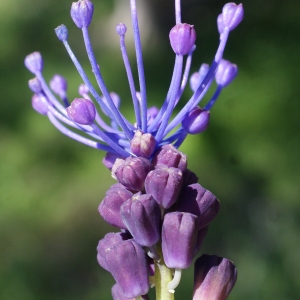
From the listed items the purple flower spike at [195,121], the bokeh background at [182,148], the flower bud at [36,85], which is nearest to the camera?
the purple flower spike at [195,121]

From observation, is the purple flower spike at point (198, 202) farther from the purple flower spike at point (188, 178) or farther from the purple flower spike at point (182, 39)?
the purple flower spike at point (182, 39)

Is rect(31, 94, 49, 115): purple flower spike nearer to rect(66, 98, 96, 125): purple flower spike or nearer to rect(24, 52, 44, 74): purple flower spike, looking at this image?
rect(24, 52, 44, 74): purple flower spike

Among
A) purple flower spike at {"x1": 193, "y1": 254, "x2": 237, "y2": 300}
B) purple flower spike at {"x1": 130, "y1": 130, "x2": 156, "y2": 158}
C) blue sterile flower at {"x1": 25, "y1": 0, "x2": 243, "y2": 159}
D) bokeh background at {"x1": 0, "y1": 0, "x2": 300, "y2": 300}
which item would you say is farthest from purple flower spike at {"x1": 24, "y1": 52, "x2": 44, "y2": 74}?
bokeh background at {"x1": 0, "y1": 0, "x2": 300, "y2": 300}

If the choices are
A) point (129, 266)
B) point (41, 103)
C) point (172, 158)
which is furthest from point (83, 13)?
point (129, 266)

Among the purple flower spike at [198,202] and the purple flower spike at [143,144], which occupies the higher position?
the purple flower spike at [143,144]

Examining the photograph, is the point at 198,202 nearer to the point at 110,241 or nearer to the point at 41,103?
the point at 110,241

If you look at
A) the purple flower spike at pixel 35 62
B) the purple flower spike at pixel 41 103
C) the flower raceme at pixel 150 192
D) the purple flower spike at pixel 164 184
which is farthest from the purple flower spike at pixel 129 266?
the purple flower spike at pixel 35 62

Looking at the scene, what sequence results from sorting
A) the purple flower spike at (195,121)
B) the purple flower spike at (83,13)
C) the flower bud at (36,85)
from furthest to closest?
the flower bud at (36,85) → the purple flower spike at (195,121) → the purple flower spike at (83,13)
